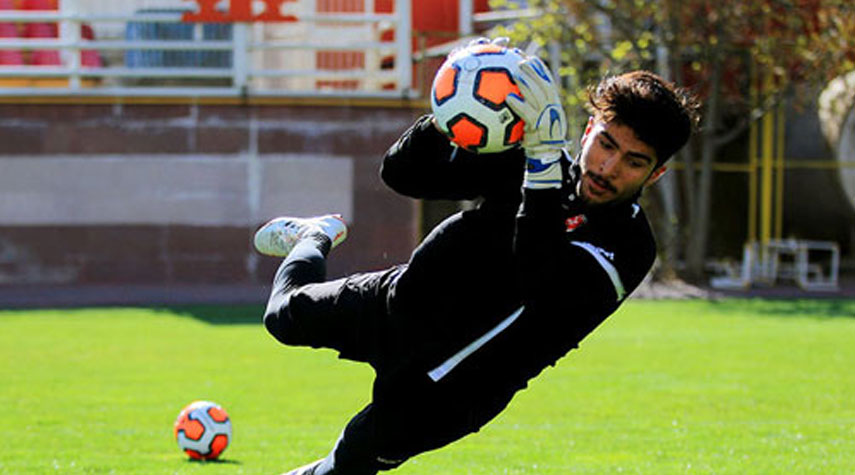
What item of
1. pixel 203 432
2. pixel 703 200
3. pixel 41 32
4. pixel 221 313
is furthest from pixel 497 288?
pixel 41 32

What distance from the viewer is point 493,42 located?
4.73 m

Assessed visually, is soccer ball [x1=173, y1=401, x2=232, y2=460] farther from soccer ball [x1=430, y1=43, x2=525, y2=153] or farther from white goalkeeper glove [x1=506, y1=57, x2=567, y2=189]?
white goalkeeper glove [x1=506, y1=57, x2=567, y2=189]

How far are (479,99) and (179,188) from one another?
17.1 metres

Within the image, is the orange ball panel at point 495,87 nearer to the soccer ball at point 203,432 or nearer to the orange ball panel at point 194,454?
the soccer ball at point 203,432

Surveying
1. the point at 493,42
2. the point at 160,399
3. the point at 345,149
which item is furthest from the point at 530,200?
the point at 345,149

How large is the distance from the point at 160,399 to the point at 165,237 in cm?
1102

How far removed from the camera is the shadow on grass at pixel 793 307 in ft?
57.5

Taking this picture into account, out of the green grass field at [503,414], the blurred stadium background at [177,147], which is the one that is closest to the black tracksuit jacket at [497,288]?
the green grass field at [503,414]

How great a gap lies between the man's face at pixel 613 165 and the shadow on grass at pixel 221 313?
38.8ft

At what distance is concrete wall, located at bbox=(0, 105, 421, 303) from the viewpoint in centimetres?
2056

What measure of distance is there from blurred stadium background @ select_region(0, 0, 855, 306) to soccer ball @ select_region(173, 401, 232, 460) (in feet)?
40.2

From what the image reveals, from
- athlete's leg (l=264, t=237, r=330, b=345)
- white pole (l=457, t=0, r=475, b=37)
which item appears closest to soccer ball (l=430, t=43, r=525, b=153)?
athlete's leg (l=264, t=237, r=330, b=345)

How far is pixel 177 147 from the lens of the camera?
20.8 meters

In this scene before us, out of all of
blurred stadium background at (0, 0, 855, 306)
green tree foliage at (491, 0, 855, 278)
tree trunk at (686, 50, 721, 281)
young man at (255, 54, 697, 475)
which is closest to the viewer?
young man at (255, 54, 697, 475)
